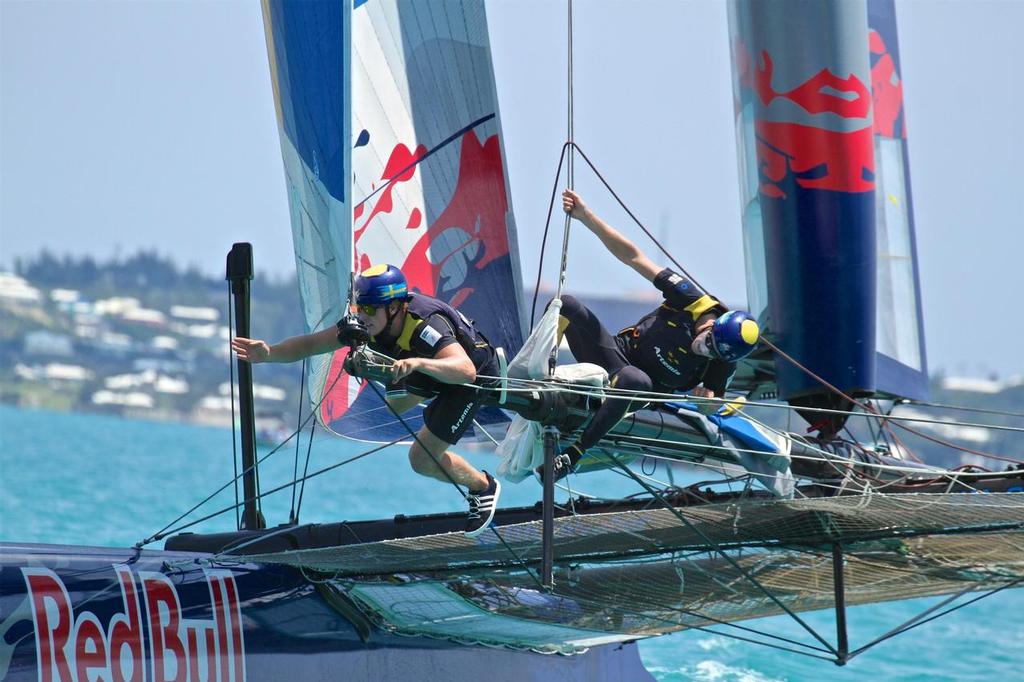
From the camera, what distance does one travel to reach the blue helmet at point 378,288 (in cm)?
457

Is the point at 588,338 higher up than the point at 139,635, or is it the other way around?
the point at 588,338

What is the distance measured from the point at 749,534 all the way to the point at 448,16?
2516 millimetres

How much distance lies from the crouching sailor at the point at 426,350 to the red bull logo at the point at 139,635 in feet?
2.43

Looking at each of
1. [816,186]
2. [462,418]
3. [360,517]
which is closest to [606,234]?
[462,418]

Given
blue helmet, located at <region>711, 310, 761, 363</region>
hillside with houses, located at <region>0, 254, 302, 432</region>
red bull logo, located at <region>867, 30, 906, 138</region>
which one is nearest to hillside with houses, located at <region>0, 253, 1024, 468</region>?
hillside with houses, located at <region>0, 254, 302, 432</region>

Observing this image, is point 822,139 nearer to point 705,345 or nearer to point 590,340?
point 705,345

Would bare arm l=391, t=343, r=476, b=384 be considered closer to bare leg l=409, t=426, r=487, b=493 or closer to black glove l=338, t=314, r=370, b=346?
black glove l=338, t=314, r=370, b=346

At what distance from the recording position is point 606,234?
17.6 feet

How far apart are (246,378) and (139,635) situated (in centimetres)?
144

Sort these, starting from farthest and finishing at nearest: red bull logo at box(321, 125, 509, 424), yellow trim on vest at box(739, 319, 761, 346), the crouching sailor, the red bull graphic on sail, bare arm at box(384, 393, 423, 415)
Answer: the red bull graphic on sail
red bull logo at box(321, 125, 509, 424)
bare arm at box(384, 393, 423, 415)
yellow trim on vest at box(739, 319, 761, 346)
the crouching sailor

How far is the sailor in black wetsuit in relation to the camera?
524 cm

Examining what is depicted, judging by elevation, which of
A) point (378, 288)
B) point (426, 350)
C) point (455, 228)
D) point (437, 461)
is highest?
point (455, 228)

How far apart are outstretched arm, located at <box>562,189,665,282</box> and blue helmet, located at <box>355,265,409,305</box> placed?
1.01 metres

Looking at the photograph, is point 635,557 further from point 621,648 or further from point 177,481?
point 177,481
